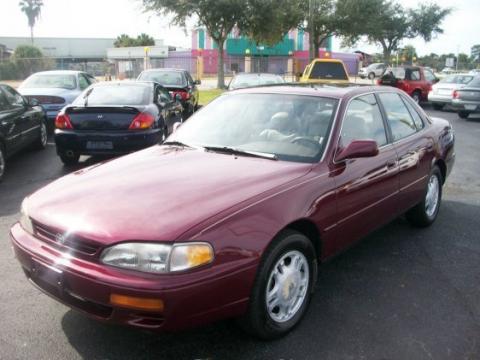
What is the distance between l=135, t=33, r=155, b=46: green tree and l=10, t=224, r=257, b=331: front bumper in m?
79.3

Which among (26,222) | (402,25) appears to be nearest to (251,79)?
(26,222)

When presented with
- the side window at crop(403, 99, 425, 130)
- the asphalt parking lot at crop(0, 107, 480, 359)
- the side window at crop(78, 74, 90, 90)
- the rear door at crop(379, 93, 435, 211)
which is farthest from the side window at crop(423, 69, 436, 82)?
the asphalt parking lot at crop(0, 107, 480, 359)

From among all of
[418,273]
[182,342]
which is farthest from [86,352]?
[418,273]

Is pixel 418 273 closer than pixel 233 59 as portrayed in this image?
Yes

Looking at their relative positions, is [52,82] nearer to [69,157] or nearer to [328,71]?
[69,157]

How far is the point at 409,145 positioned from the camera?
4859 millimetres

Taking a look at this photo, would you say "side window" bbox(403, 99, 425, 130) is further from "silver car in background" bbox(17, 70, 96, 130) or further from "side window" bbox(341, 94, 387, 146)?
"silver car in background" bbox(17, 70, 96, 130)

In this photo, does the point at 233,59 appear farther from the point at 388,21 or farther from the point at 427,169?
the point at 427,169

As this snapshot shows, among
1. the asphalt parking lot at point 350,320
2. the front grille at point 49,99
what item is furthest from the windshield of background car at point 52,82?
the asphalt parking lot at point 350,320

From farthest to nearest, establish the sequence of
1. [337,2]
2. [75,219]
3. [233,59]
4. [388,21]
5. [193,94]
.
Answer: [233,59] → [388,21] → [337,2] → [193,94] → [75,219]

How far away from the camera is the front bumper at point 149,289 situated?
265 cm

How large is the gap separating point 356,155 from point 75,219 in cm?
201

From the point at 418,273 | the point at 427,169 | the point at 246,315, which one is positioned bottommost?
the point at 418,273

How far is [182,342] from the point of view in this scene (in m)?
3.21
